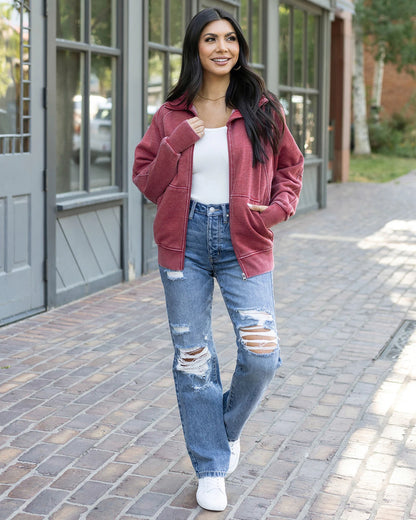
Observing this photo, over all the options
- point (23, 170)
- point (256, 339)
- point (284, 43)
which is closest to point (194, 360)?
point (256, 339)

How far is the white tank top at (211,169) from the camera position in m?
3.34

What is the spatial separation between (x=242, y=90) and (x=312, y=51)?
12429mm

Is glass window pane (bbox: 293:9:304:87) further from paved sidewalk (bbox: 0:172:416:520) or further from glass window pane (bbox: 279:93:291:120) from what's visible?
paved sidewalk (bbox: 0:172:416:520)

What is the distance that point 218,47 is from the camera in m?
3.38

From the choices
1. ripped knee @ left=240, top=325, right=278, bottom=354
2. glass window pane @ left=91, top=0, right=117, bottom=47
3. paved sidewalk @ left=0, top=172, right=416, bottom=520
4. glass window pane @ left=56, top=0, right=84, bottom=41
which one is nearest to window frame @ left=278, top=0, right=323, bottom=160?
glass window pane @ left=91, top=0, right=117, bottom=47

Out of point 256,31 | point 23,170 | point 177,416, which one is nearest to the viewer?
point 177,416

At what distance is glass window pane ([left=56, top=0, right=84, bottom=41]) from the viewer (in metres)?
7.29

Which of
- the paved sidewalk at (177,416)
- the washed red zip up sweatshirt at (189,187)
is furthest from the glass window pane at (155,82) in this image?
the washed red zip up sweatshirt at (189,187)

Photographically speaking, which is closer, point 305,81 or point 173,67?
point 173,67

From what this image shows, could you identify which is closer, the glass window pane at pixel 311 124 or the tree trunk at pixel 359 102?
the glass window pane at pixel 311 124

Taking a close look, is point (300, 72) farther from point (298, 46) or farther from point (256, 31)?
point (256, 31)

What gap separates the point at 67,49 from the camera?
294 inches

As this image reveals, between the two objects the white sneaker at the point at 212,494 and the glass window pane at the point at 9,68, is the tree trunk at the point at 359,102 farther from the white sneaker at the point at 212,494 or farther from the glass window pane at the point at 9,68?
the white sneaker at the point at 212,494

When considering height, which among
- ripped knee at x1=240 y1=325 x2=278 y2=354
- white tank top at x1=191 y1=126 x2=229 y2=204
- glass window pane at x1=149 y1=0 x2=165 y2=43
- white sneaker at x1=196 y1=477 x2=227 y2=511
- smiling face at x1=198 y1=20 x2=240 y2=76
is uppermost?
glass window pane at x1=149 y1=0 x2=165 y2=43
